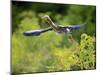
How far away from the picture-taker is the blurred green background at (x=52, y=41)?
112 inches

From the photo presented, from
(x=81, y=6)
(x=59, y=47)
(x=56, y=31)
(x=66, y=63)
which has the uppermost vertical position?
(x=81, y=6)

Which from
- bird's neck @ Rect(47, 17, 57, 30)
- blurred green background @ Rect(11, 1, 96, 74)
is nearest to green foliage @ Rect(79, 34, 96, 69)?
Result: blurred green background @ Rect(11, 1, 96, 74)

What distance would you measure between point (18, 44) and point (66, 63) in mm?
690

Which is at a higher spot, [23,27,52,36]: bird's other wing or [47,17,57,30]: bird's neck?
[47,17,57,30]: bird's neck

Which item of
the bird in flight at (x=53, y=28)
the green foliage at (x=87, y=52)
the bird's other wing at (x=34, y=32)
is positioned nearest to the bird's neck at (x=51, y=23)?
the bird in flight at (x=53, y=28)

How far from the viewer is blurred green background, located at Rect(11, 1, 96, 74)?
9.36 feet

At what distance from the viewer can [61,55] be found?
304 centimetres

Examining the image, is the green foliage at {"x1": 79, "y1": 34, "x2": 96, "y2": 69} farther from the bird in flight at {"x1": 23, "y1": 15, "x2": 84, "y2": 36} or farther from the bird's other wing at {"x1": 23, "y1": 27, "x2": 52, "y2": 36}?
the bird's other wing at {"x1": 23, "y1": 27, "x2": 52, "y2": 36}

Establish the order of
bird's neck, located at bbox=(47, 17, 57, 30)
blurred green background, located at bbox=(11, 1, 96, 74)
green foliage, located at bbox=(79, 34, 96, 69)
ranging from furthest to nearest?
green foliage, located at bbox=(79, 34, 96, 69) < bird's neck, located at bbox=(47, 17, 57, 30) < blurred green background, located at bbox=(11, 1, 96, 74)

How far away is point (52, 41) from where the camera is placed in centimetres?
300

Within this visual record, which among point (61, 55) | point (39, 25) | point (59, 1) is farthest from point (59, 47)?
point (59, 1)

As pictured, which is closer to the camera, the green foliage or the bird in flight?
the bird in flight

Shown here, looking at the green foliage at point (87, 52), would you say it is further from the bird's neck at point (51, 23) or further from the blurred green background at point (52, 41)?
the bird's neck at point (51, 23)

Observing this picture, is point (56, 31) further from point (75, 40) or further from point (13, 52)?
point (13, 52)
